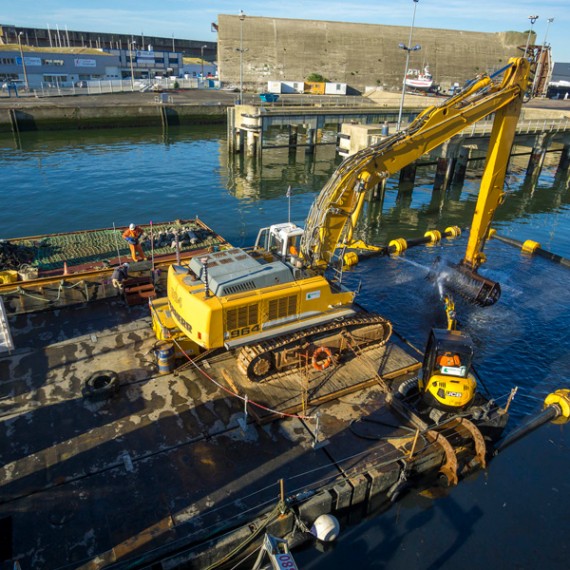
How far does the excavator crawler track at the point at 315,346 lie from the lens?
39.8ft

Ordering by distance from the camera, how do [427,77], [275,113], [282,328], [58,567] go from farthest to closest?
1. [427,77]
2. [275,113]
3. [282,328]
4. [58,567]

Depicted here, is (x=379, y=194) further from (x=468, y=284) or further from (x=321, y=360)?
(x=321, y=360)

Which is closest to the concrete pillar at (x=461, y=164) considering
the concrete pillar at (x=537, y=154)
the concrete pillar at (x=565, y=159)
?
the concrete pillar at (x=537, y=154)

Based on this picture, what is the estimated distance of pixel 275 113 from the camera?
4300 cm

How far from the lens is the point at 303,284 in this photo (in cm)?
1247

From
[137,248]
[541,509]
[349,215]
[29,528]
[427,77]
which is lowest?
[541,509]

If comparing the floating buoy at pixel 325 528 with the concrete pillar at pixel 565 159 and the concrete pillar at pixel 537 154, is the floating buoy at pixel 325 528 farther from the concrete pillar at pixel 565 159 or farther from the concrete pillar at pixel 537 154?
the concrete pillar at pixel 565 159

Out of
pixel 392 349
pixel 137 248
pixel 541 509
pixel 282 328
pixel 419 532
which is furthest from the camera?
pixel 137 248

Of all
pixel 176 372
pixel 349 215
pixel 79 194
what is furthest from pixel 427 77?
pixel 176 372

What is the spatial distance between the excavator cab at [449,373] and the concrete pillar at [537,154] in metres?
37.6

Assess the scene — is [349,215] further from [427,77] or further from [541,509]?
[427,77]

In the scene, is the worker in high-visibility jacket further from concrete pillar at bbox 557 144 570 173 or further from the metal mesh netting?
concrete pillar at bbox 557 144 570 173

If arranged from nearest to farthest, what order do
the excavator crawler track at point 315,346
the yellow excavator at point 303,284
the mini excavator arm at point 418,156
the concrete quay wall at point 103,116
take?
the yellow excavator at point 303,284, the excavator crawler track at point 315,346, the mini excavator arm at point 418,156, the concrete quay wall at point 103,116

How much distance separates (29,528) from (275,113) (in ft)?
134
